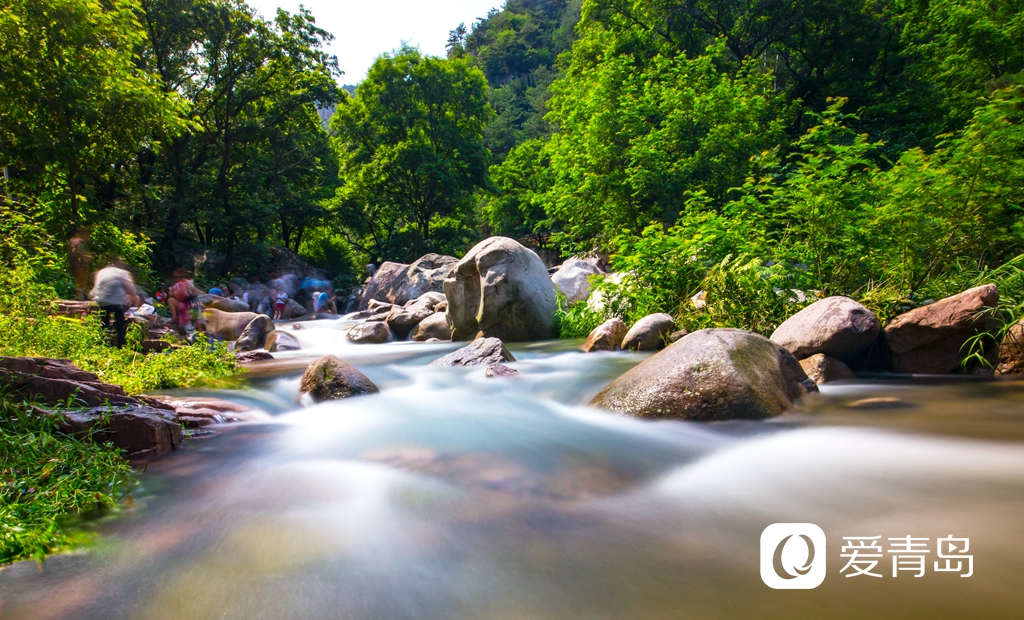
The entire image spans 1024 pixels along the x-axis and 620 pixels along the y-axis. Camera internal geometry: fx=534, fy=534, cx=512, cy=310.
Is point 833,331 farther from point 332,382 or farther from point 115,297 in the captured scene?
point 115,297

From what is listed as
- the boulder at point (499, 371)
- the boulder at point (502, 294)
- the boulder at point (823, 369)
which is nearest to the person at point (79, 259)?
the boulder at point (502, 294)

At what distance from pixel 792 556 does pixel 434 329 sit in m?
10.8

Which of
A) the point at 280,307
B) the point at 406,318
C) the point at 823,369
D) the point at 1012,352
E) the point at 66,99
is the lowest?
the point at 823,369

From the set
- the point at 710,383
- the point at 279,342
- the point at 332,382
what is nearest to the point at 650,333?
the point at 710,383

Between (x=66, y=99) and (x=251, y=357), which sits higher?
(x=66, y=99)

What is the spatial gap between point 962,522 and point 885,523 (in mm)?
339

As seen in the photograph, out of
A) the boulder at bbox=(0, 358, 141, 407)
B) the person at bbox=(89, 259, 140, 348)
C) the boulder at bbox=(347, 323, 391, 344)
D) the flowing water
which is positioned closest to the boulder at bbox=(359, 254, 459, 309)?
the boulder at bbox=(347, 323, 391, 344)

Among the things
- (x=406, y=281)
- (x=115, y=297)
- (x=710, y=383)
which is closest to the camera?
(x=710, y=383)

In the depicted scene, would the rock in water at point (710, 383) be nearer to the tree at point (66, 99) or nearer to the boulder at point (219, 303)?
the tree at point (66, 99)

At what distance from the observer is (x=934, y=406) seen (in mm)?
4797

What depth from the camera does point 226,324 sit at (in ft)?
44.0

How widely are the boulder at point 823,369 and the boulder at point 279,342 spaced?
408 inches

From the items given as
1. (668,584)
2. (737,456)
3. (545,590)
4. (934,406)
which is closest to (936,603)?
(668,584)

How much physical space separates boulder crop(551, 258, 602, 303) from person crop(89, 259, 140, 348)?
844cm
